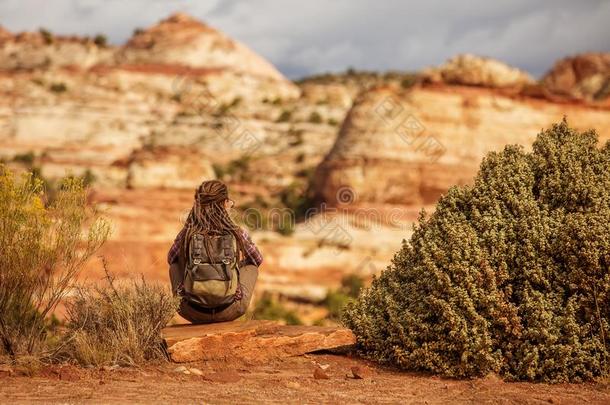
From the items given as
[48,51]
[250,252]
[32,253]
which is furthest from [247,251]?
[48,51]

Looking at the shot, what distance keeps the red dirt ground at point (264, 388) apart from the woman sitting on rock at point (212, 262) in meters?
0.59

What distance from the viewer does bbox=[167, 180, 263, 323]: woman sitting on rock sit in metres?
6.08

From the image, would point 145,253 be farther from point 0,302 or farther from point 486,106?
point 0,302

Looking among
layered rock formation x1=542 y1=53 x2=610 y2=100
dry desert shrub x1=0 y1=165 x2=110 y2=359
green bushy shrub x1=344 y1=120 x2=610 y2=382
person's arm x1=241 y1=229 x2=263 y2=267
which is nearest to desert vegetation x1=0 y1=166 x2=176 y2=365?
dry desert shrub x1=0 y1=165 x2=110 y2=359

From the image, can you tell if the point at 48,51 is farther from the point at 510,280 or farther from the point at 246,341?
the point at 510,280

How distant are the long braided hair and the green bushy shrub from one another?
138 cm

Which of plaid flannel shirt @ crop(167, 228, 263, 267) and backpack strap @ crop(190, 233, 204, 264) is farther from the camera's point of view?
plaid flannel shirt @ crop(167, 228, 263, 267)

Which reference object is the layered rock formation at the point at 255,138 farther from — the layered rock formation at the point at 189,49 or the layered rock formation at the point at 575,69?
A: the layered rock formation at the point at 575,69

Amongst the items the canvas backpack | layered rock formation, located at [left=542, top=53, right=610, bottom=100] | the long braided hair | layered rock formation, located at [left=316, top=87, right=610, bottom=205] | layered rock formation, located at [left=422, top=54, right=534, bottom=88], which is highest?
layered rock formation, located at [left=542, top=53, right=610, bottom=100]

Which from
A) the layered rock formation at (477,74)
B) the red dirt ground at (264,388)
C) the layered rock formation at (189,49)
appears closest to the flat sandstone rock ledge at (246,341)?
the red dirt ground at (264,388)

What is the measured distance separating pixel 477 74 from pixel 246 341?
32.2 m

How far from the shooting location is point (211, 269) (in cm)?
606

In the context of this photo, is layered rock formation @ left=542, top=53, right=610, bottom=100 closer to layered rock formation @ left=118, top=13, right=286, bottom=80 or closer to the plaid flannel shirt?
layered rock formation @ left=118, top=13, right=286, bottom=80

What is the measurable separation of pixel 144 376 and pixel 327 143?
47.1 m
